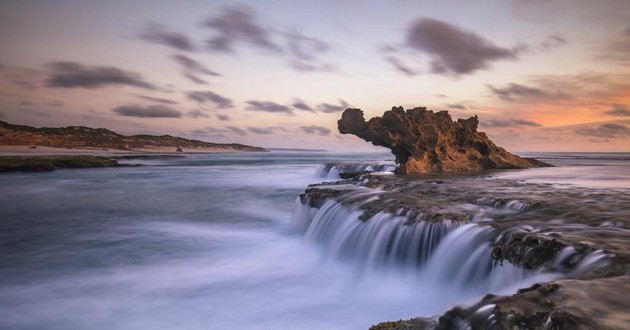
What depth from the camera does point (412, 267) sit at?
24.5 ft

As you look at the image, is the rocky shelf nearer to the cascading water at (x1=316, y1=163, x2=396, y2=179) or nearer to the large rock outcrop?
the large rock outcrop

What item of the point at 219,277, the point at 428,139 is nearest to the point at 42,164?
the point at 428,139

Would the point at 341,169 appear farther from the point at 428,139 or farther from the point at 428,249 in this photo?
the point at 428,249

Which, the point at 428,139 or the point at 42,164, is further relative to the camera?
the point at 42,164

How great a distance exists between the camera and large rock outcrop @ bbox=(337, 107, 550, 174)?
24797mm

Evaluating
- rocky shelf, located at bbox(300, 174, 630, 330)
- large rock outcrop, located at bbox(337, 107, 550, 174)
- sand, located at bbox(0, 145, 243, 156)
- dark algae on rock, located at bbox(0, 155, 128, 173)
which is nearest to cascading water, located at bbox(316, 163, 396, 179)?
large rock outcrop, located at bbox(337, 107, 550, 174)

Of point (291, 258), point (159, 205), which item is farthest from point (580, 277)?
point (159, 205)

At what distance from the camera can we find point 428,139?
81.9 ft

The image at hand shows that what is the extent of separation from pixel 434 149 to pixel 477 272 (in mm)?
19859

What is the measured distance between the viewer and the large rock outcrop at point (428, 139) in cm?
2480

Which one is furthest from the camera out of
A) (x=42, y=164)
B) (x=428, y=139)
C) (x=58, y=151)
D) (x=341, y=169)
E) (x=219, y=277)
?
(x=58, y=151)

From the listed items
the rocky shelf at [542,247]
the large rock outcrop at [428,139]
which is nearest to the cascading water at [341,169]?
the large rock outcrop at [428,139]

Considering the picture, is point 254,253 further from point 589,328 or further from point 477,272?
point 589,328

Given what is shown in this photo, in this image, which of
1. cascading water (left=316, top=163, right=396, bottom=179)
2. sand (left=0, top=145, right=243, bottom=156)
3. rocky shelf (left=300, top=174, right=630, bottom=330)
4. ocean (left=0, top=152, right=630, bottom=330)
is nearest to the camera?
rocky shelf (left=300, top=174, right=630, bottom=330)
